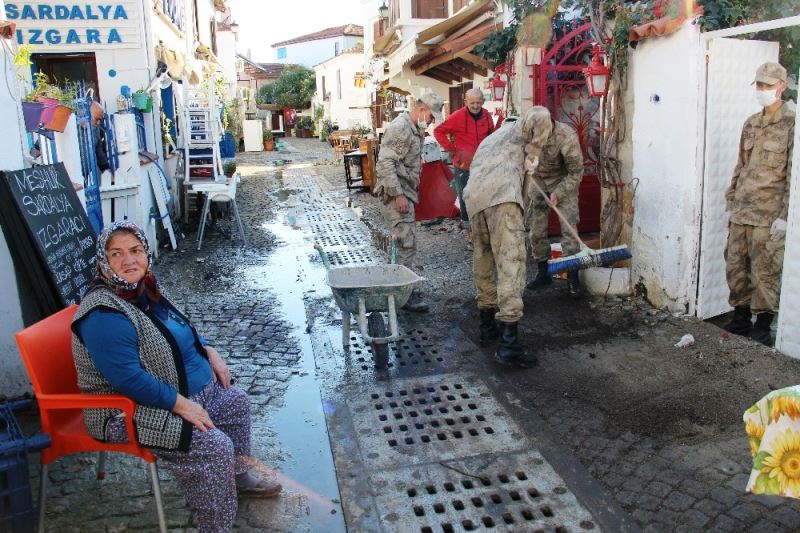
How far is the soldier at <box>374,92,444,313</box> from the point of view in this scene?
20.4 feet

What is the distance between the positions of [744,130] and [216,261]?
630cm

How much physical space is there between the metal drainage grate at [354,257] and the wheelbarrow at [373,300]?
9.61 ft

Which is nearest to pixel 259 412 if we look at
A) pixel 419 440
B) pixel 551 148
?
pixel 419 440

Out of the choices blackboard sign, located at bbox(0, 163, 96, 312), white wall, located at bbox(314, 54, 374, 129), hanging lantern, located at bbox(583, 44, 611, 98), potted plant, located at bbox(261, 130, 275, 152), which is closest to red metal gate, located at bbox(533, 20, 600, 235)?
hanging lantern, located at bbox(583, 44, 611, 98)

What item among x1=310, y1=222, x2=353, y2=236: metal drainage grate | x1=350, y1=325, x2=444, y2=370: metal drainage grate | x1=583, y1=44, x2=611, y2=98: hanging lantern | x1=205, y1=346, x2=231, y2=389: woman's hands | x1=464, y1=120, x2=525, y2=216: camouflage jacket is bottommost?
x1=350, y1=325, x2=444, y2=370: metal drainage grate

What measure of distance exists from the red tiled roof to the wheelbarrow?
49.8 m

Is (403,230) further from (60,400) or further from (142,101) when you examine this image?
(142,101)

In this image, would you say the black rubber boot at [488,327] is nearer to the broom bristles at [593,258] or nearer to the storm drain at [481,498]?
the broom bristles at [593,258]

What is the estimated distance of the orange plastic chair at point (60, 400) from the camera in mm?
2838

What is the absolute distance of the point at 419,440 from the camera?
4023 mm

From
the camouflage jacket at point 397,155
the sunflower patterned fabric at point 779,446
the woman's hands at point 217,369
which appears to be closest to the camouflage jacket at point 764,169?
the camouflage jacket at point 397,155

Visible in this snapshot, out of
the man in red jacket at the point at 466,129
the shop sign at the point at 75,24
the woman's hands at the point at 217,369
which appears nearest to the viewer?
the woman's hands at the point at 217,369

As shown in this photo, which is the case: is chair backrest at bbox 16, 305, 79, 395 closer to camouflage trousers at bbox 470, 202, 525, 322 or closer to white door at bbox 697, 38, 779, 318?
camouflage trousers at bbox 470, 202, 525, 322

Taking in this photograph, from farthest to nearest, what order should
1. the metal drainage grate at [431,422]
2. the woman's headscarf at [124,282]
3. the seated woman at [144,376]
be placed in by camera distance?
the metal drainage grate at [431,422] < the woman's headscarf at [124,282] < the seated woman at [144,376]
